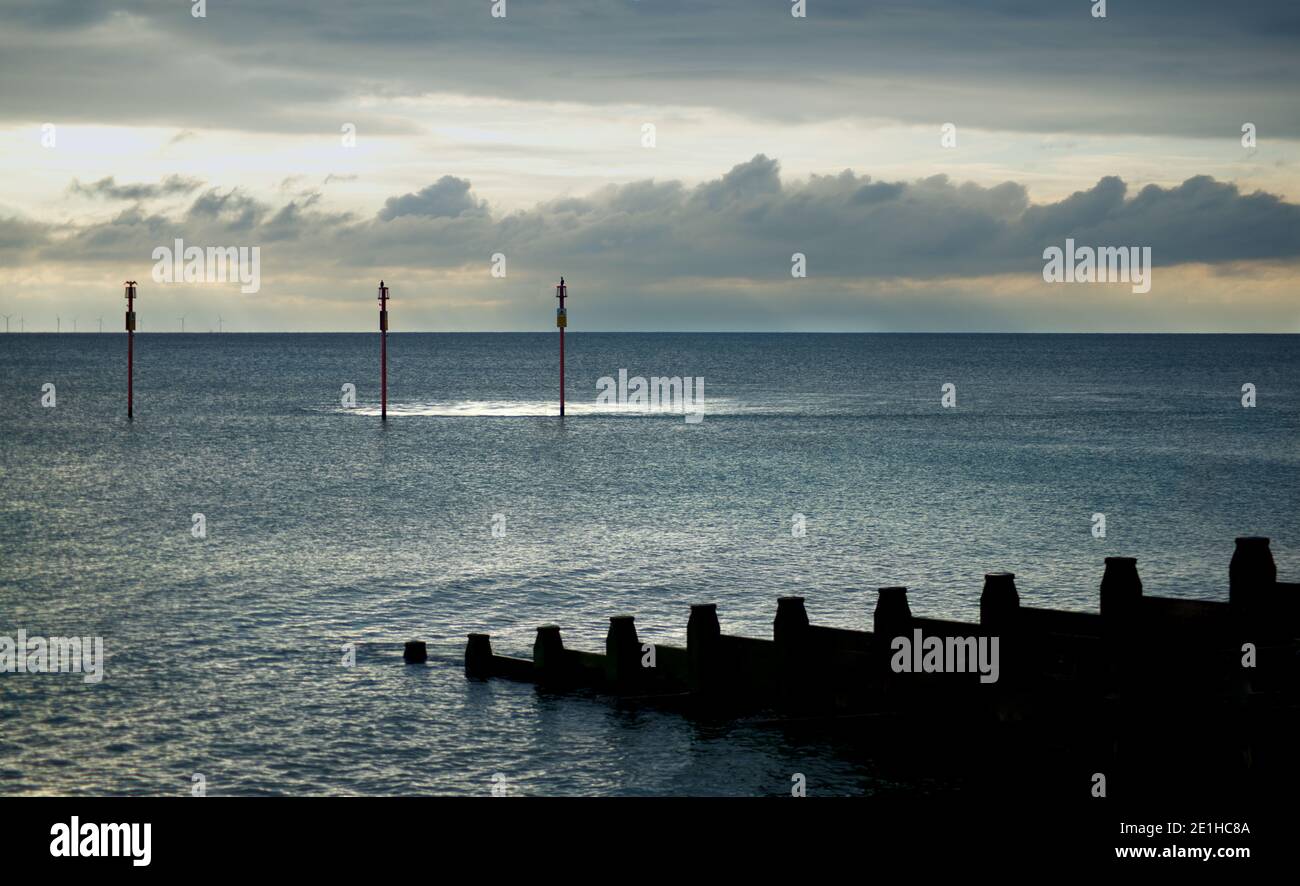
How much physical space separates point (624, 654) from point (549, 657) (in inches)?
85.6

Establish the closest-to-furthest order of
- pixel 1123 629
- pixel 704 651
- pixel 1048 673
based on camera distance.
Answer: pixel 1123 629
pixel 1048 673
pixel 704 651

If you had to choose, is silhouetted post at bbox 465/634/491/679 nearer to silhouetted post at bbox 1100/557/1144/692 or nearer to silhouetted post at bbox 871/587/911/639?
silhouetted post at bbox 871/587/911/639

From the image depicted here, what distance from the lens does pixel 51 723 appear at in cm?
2745

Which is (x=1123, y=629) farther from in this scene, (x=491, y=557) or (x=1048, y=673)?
(x=491, y=557)

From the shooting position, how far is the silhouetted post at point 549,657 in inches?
1120

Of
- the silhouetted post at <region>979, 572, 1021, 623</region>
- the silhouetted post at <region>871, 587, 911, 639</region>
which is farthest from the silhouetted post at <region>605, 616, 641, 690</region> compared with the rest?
the silhouetted post at <region>979, 572, 1021, 623</region>

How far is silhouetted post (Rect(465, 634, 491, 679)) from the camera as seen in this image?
3008 centimetres

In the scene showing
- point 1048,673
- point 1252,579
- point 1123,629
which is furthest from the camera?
point 1252,579

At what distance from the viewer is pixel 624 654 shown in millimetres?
27016

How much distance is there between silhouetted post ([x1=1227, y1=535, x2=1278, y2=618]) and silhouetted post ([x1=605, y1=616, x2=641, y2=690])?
10.5m

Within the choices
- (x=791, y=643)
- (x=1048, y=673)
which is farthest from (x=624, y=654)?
(x=1048, y=673)

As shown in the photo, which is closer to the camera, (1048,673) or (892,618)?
(1048,673)
